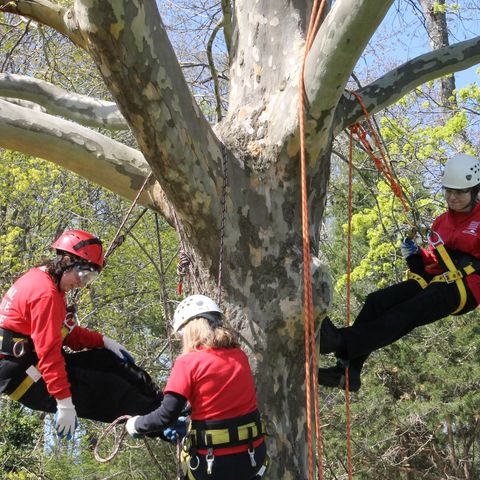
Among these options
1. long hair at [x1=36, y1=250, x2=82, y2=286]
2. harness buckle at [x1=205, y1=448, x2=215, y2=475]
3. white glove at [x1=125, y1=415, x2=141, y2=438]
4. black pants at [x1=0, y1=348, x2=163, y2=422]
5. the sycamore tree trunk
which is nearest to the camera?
the sycamore tree trunk

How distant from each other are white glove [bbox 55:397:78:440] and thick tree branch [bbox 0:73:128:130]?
2.50 meters

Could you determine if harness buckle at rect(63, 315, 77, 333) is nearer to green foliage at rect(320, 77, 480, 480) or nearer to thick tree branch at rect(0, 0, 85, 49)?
thick tree branch at rect(0, 0, 85, 49)

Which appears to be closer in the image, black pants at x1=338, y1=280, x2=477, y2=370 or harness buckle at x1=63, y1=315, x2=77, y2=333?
harness buckle at x1=63, y1=315, x2=77, y2=333

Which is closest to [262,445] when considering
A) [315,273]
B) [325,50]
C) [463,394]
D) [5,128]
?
[315,273]

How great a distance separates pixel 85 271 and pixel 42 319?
40 cm

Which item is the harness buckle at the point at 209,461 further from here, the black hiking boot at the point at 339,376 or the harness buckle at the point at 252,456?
the black hiking boot at the point at 339,376

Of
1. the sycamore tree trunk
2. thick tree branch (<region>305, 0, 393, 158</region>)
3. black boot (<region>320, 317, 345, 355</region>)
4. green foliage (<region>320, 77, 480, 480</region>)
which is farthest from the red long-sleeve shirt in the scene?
green foliage (<region>320, 77, 480, 480</region>)

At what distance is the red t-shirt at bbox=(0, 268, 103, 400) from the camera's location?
3.81 meters

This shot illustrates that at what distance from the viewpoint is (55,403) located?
4.25 meters

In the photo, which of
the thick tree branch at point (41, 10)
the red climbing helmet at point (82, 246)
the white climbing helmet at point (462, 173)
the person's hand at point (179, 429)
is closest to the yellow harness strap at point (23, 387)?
the red climbing helmet at point (82, 246)

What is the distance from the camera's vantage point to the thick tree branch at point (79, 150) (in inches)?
161

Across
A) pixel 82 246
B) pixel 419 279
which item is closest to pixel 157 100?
pixel 82 246

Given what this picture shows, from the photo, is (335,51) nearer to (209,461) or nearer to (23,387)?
(209,461)

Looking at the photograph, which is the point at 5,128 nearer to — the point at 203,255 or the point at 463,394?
the point at 203,255
